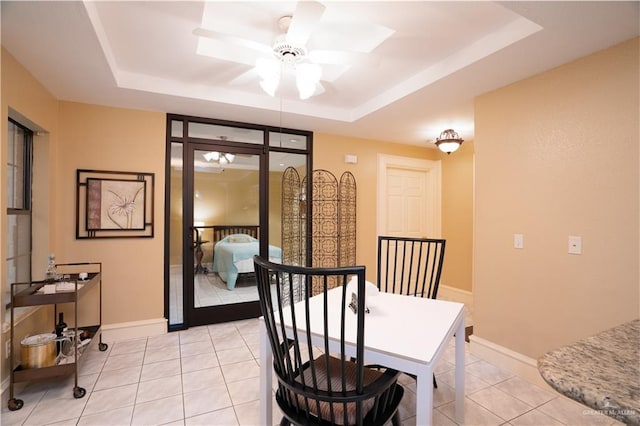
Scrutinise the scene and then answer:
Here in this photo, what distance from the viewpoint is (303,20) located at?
1.63 m

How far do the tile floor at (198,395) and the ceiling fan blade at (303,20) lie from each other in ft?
7.55

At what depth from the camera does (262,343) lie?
1.64 meters

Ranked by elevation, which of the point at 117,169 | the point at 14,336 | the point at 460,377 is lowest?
the point at 460,377

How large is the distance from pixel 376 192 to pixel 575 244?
256 centimetres

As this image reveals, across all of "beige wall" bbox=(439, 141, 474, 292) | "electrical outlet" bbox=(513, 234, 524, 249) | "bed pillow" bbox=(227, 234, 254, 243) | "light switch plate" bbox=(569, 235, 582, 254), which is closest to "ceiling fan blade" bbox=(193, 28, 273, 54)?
"bed pillow" bbox=(227, 234, 254, 243)

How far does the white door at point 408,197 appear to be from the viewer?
456 centimetres

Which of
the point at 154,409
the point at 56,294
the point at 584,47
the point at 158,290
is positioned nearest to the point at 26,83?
the point at 56,294

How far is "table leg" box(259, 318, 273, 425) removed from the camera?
64.3 inches

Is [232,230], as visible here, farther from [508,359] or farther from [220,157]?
[508,359]

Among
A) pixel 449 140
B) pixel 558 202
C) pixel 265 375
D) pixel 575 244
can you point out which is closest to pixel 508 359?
pixel 575 244

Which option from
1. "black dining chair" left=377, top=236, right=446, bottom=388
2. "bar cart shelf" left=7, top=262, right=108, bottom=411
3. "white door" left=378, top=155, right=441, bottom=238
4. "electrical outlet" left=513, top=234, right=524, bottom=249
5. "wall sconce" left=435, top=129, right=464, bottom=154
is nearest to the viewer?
"bar cart shelf" left=7, top=262, right=108, bottom=411

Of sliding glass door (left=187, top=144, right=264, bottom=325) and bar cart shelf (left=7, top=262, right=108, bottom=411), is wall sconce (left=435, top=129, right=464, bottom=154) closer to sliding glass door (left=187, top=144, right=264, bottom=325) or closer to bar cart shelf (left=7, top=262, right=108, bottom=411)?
sliding glass door (left=187, top=144, right=264, bottom=325)

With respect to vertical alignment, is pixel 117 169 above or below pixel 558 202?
above

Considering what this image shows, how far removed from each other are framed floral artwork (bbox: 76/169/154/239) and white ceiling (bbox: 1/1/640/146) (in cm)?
73
